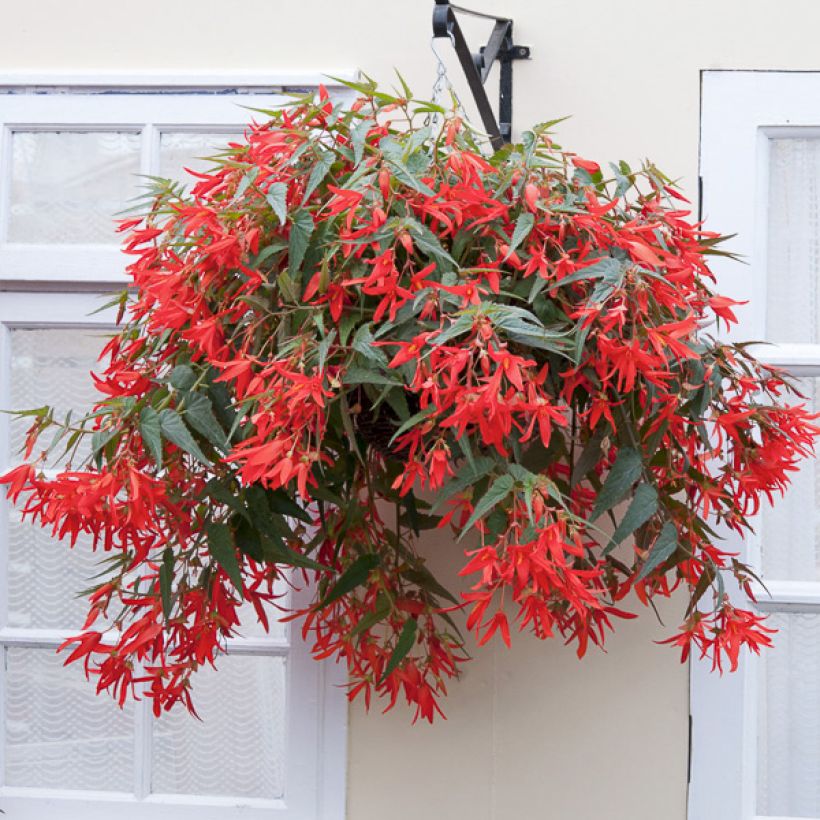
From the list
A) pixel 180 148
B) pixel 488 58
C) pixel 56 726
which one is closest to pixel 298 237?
pixel 488 58

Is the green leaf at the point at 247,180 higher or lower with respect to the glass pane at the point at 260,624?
higher

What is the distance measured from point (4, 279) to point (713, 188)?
103cm

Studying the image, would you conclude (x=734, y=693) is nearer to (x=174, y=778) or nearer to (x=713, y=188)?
A: (x=713, y=188)

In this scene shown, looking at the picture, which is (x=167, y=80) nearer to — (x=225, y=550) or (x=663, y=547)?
(x=225, y=550)

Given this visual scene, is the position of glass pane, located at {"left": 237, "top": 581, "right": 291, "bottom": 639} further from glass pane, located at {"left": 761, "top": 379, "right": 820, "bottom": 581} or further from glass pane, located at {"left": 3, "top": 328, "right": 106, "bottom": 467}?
glass pane, located at {"left": 761, "top": 379, "right": 820, "bottom": 581}

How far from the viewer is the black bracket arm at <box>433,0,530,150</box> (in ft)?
3.74

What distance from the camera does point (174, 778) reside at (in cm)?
157

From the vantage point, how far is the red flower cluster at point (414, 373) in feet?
2.88

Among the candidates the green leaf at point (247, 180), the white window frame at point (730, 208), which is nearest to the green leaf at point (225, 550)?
the green leaf at point (247, 180)

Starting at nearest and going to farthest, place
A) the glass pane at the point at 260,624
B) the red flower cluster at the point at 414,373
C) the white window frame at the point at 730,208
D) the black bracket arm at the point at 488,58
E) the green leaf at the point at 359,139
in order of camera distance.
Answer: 1. the red flower cluster at the point at 414,373
2. the green leaf at the point at 359,139
3. the black bracket arm at the point at 488,58
4. the white window frame at the point at 730,208
5. the glass pane at the point at 260,624

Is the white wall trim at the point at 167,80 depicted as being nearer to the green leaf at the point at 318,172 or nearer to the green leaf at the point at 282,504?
the green leaf at the point at 318,172

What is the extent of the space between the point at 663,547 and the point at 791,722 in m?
0.65

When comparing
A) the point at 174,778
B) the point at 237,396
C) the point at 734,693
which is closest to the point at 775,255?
the point at 734,693

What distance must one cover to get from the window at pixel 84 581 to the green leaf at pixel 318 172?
0.54 metres
